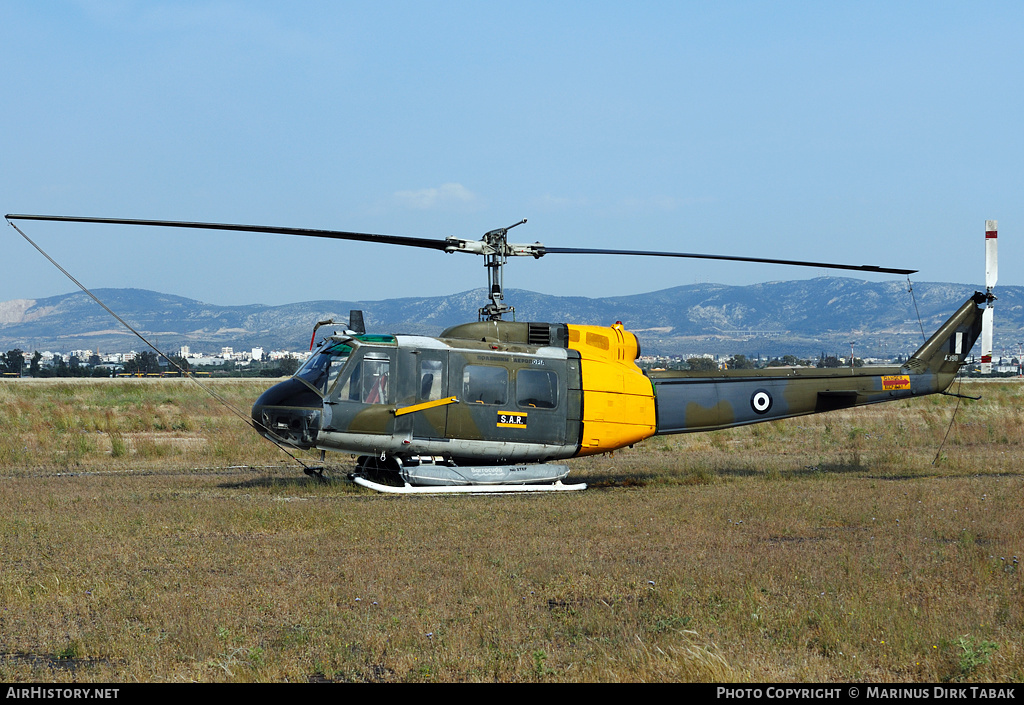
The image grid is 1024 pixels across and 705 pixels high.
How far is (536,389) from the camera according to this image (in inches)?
639

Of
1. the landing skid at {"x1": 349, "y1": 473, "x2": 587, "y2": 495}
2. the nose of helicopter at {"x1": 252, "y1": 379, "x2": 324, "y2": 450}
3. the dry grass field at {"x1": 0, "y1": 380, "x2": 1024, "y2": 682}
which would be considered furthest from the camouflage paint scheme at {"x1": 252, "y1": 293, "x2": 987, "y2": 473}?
the dry grass field at {"x1": 0, "y1": 380, "x2": 1024, "y2": 682}

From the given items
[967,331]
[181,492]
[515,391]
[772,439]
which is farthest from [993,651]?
[772,439]

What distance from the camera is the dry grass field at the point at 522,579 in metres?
6.38

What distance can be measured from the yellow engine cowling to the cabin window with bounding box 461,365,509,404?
1612mm

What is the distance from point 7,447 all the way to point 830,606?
22139 millimetres

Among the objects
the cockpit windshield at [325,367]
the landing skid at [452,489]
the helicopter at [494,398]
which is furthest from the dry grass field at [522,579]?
the cockpit windshield at [325,367]

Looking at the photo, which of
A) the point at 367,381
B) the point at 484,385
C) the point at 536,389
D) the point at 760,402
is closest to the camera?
the point at 367,381

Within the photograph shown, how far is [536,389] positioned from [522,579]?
7.29 meters

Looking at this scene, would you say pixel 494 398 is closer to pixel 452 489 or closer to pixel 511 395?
pixel 511 395

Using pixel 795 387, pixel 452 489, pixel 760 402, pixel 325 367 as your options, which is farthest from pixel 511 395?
pixel 795 387

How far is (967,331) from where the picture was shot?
62.4 feet

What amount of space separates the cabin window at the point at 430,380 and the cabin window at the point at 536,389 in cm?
144

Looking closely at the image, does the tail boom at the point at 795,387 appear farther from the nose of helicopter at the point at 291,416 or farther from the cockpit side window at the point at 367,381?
the nose of helicopter at the point at 291,416
